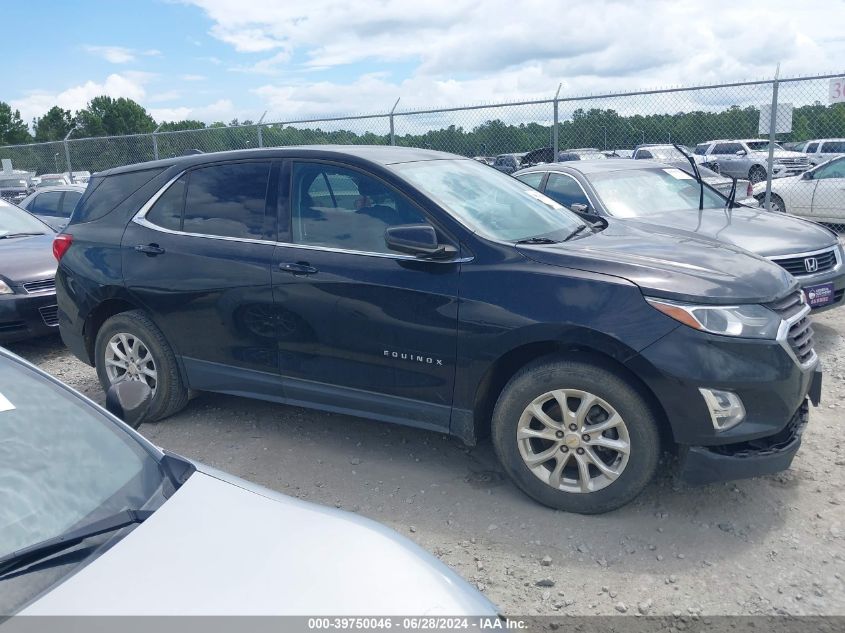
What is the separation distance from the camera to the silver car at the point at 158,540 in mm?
1687

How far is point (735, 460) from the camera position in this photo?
10.9 feet

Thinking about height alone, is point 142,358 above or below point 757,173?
below

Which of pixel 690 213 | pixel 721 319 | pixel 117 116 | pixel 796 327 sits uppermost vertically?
pixel 117 116

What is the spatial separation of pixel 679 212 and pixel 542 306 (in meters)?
4.05

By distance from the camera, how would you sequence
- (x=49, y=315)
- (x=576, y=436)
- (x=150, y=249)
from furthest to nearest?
(x=49, y=315)
(x=150, y=249)
(x=576, y=436)

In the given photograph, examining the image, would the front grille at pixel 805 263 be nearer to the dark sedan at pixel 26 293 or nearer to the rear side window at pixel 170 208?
the rear side window at pixel 170 208

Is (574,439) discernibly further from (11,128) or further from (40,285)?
(11,128)

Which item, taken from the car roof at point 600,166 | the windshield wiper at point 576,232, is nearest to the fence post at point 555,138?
the car roof at point 600,166

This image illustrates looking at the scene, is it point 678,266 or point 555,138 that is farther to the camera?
point 555,138

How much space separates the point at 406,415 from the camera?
3.99 m

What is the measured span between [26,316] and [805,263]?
686 cm

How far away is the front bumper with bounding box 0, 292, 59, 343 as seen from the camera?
6582 mm

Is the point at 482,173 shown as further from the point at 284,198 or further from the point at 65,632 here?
the point at 65,632

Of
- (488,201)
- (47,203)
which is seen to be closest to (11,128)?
(47,203)
